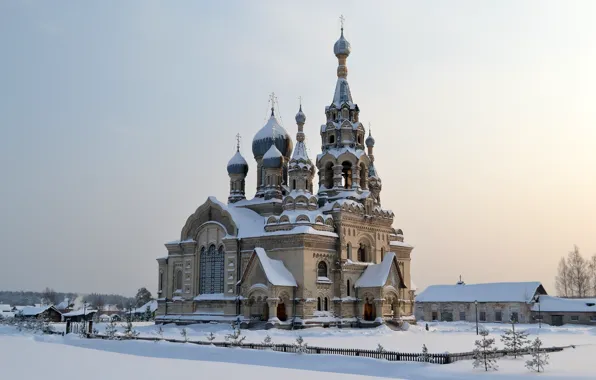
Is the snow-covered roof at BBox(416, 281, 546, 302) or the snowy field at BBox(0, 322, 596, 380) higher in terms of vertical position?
the snow-covered roof at BBox(416, 281, 546, 302)

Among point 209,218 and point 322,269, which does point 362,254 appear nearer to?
point 322,269

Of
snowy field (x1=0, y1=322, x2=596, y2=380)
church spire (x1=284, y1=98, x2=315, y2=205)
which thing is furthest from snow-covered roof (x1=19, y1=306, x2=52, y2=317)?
snowy field (x1=0, y1=322, x2=596, y2=380)

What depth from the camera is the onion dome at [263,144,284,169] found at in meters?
48.9

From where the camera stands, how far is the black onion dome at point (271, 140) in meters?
51.1

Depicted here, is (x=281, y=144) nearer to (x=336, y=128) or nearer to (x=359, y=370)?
(x=336, y=128)

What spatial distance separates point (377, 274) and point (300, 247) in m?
5.95

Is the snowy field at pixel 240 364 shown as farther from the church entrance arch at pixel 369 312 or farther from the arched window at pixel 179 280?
the arched window at pixel 179 280

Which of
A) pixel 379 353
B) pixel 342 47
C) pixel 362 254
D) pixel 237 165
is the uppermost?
pixel 342 47

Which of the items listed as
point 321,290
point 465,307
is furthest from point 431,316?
point 321,290

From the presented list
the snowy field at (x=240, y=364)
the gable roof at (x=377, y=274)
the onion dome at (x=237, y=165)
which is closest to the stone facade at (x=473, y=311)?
the gable roof at (x=377, y=274)

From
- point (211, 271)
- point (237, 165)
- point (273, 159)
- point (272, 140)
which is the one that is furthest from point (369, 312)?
point (237, 165)

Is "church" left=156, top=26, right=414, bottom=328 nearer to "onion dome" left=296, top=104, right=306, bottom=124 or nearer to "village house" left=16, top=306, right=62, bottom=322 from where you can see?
"onion dome" left=296, top=104, right=306, bottom=124

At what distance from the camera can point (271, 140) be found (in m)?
51.1

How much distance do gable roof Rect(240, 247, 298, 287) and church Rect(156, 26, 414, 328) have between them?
0.07 m
